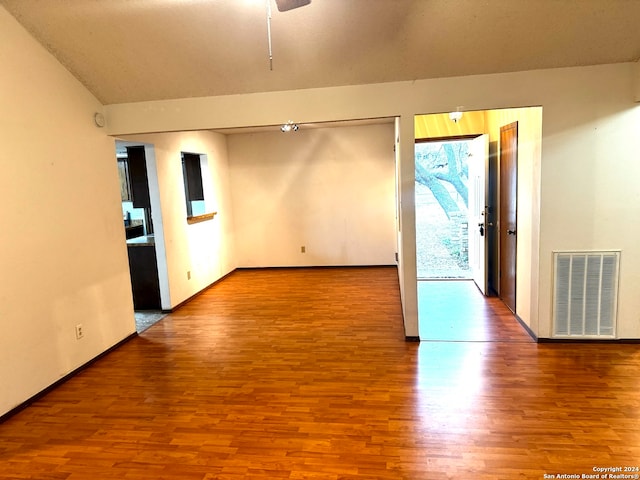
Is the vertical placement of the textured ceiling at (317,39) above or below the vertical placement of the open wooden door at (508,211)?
above

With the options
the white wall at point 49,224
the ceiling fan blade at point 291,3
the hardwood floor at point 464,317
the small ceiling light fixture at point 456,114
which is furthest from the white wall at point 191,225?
the small ceiling light fixture at point 456,114

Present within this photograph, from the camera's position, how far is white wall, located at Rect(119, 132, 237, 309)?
477cm

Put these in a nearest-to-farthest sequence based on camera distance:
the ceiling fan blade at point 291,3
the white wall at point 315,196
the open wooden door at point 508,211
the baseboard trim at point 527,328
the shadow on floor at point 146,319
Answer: the ceiling fan blade at point 291,3 < the baseboard trim at point 527,328 < the open wooden door at point 508,211 < the shadow on floor at point 146,319 < the white wall at point 315,196

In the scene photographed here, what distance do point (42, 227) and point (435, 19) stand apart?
10.4 feet

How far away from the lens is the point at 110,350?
147 inches

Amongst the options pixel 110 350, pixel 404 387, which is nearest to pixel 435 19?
pixel 404 387

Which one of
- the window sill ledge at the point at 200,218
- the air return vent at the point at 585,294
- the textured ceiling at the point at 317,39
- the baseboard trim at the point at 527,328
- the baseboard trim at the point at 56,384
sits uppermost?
the textured ceiling at the point at 317,39

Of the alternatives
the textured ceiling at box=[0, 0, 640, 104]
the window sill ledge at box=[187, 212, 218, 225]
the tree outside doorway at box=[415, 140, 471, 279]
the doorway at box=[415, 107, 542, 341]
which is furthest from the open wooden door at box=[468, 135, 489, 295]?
the window sill ledge at box=[187, 212, 218, 225]

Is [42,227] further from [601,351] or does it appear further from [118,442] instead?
[601,351]

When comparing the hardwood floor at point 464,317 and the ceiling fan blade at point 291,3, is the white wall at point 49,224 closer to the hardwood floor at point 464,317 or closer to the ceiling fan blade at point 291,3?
the ceiling fan blade at point 291,3

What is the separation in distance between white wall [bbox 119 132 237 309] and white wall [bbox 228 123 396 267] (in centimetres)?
36

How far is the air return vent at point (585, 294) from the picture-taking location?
336 cm

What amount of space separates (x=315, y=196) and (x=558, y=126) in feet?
13.6

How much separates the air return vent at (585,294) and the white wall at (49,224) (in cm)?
397
